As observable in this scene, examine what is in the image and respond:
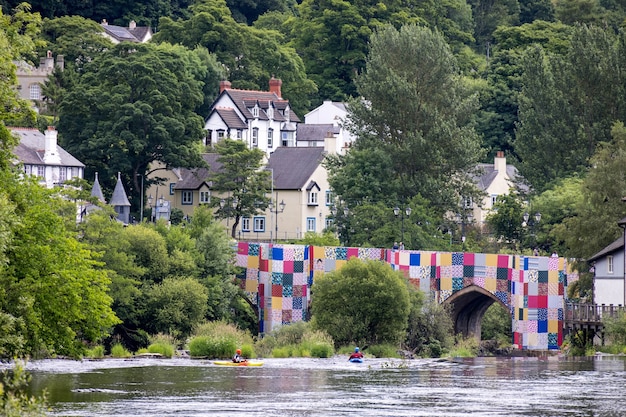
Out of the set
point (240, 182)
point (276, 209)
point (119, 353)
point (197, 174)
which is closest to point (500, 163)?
point (276, 209)

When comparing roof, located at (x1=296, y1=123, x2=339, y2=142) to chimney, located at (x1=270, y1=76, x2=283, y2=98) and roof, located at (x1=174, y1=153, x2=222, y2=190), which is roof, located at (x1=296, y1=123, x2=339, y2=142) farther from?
roof, located at (x1=174, y1=153, x2=222, y2=190)

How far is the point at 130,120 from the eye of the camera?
306 ft

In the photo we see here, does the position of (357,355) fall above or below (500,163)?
below

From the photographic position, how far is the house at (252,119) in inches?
4670

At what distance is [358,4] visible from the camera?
132m

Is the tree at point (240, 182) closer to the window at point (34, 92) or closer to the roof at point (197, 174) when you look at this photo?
the roof at point (197, 174)

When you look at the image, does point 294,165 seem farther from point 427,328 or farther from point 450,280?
point 427,328

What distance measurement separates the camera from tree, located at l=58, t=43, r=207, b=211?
93625mm

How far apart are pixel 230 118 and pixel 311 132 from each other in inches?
356

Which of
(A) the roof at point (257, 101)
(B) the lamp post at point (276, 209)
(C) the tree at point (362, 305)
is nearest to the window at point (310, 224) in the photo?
(B) the lamp post at point (276, 209)

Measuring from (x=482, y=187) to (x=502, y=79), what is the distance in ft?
40.4

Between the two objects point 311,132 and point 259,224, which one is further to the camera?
point 311,132

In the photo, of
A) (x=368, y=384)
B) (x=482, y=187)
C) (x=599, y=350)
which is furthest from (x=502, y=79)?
(x=368, y=384)

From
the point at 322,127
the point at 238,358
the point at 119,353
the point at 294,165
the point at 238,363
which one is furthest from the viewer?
the point at 322,127
